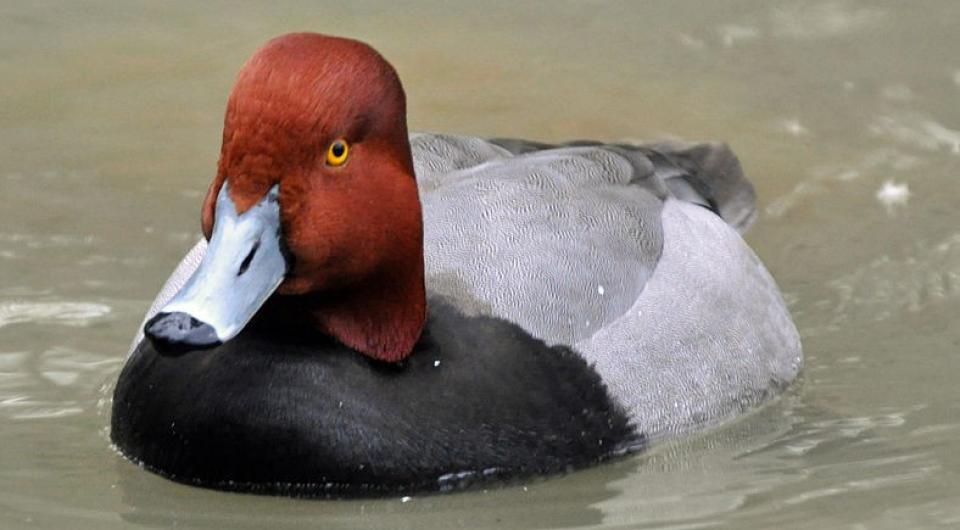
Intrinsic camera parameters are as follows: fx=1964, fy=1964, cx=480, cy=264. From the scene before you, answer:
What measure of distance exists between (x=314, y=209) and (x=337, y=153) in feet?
0.53

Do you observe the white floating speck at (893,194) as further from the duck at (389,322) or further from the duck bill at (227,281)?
the duck bill at (227,281)

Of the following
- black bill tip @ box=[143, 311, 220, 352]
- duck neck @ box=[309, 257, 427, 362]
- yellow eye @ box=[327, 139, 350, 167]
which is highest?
yellow eye @ box=[327, 139, 350, 167]

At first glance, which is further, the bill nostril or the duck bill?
the bill nostril

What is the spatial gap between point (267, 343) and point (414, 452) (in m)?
0.48

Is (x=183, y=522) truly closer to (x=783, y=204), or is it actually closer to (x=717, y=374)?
(x=717, y=374)

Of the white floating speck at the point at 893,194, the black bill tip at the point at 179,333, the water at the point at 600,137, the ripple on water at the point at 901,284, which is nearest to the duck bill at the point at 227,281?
the black bill tip at the point at 179,333

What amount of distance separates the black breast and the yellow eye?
511 mm

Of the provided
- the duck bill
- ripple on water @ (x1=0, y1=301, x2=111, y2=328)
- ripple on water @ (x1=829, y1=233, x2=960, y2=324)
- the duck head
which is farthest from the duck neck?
ripple on water @ (x1=829, y1=233, x2=960, y2=324)

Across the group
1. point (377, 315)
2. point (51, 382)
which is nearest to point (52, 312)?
point (51, 382)

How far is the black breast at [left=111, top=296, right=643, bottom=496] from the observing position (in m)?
5.10

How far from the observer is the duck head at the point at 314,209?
478 centimetres

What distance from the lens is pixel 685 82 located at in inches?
365

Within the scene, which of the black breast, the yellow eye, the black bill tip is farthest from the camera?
the black breast

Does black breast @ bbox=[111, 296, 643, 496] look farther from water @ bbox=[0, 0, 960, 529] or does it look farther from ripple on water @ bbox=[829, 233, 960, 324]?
ripple on water @ bbox=[829, 233, 960, 324]
